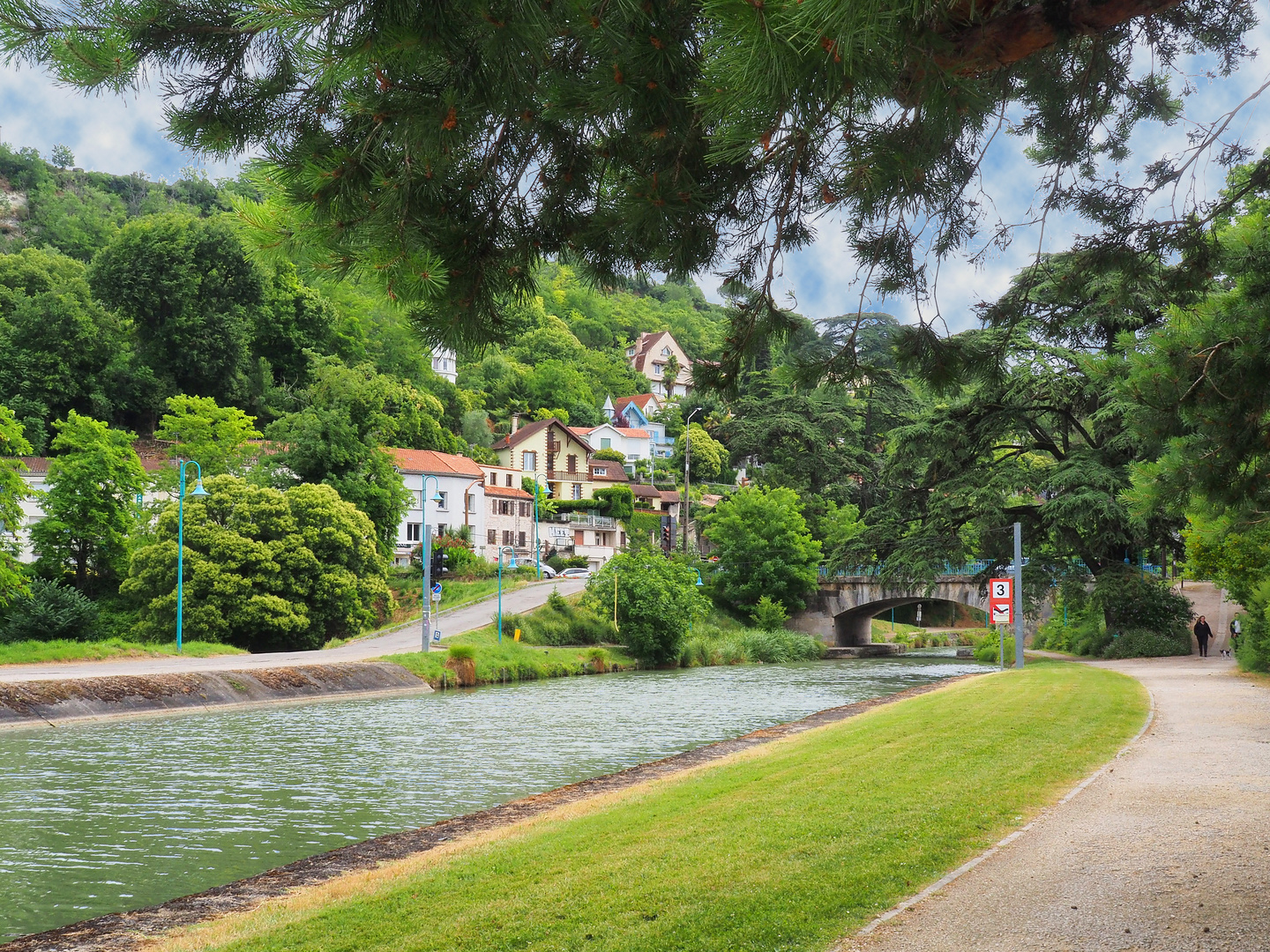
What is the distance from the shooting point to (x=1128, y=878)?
690 cm

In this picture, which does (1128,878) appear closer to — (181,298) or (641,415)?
(181,298)

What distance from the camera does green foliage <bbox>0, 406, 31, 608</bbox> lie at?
114 ft

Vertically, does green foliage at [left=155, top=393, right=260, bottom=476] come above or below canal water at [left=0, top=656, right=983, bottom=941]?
above

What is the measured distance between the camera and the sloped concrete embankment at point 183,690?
22719 mm

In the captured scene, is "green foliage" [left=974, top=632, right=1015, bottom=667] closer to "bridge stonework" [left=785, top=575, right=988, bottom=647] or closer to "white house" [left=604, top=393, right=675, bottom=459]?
"bridge stonework" [left=785, top=575, right=988, bottom=647]

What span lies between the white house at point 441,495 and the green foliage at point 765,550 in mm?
18817

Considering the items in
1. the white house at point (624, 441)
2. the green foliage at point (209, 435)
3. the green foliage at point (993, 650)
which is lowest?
the green foliage at point (993, 650)

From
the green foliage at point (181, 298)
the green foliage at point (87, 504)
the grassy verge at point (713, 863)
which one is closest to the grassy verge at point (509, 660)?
the green foliage at point (87, 504)

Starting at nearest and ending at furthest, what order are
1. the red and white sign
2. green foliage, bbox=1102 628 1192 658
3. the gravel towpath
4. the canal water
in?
the gravel towpath < the canal water < the red and white sign < green foliage, bbox=1102 628 1192 658

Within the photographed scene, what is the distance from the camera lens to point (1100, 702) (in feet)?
61.1

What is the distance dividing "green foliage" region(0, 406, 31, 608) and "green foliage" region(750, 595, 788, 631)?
120 feet

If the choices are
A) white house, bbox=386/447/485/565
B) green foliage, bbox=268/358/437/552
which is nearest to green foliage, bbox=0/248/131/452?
green foliage, bbox=268/358/437/552

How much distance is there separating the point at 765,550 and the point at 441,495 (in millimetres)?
21742

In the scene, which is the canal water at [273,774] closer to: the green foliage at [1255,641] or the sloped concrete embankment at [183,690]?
the sloped concrete embankment at [183,690]
